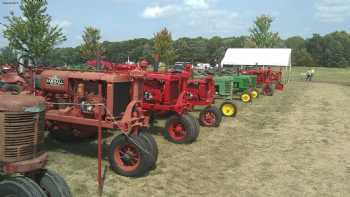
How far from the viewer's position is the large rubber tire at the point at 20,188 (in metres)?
3.25

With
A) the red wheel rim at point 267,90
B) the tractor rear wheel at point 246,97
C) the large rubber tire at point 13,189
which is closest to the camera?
the large rubber tire at point 13,189

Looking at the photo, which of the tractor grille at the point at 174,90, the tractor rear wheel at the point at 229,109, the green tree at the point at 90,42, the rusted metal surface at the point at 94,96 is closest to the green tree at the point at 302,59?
the green tree at the point at 90,42

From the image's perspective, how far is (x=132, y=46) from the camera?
7638cm

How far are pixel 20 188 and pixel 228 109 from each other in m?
8.48

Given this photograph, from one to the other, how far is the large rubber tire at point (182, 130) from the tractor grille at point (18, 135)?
414 cm

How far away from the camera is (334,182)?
211 inches

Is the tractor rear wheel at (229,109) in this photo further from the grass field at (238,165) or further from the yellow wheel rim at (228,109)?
the grass field at (238,165)

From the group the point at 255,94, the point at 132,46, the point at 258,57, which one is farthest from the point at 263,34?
the point at 132,46

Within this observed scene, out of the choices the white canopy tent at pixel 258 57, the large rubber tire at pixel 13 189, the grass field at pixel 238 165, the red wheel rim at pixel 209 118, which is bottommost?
the grass field at pixel 238 165

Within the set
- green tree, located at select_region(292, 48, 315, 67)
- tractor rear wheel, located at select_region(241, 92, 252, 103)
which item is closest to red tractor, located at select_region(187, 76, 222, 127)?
tractor rear wheel, located at select_region(241, 92, 252, 103)

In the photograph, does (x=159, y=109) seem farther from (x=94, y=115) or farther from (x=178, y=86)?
(x=94, y=115)

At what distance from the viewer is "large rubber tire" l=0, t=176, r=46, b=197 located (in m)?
3.25

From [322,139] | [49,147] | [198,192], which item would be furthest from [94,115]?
[322,139]

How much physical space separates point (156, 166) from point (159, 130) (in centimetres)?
295
